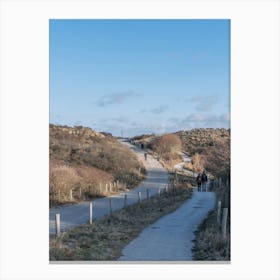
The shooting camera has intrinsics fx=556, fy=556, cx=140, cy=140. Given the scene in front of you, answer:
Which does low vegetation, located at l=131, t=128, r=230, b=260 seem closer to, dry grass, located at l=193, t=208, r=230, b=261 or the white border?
dry grass, located at l=193, t=208, r=230, b=261

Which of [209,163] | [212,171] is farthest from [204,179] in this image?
[209,163]

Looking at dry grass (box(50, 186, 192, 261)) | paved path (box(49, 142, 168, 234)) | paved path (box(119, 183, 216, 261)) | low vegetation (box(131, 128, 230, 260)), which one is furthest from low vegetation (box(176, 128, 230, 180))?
dry grass (box(50, 186, 192, 261))

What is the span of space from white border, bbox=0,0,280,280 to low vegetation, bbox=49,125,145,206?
13799 millimetres

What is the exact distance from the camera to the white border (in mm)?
8578
